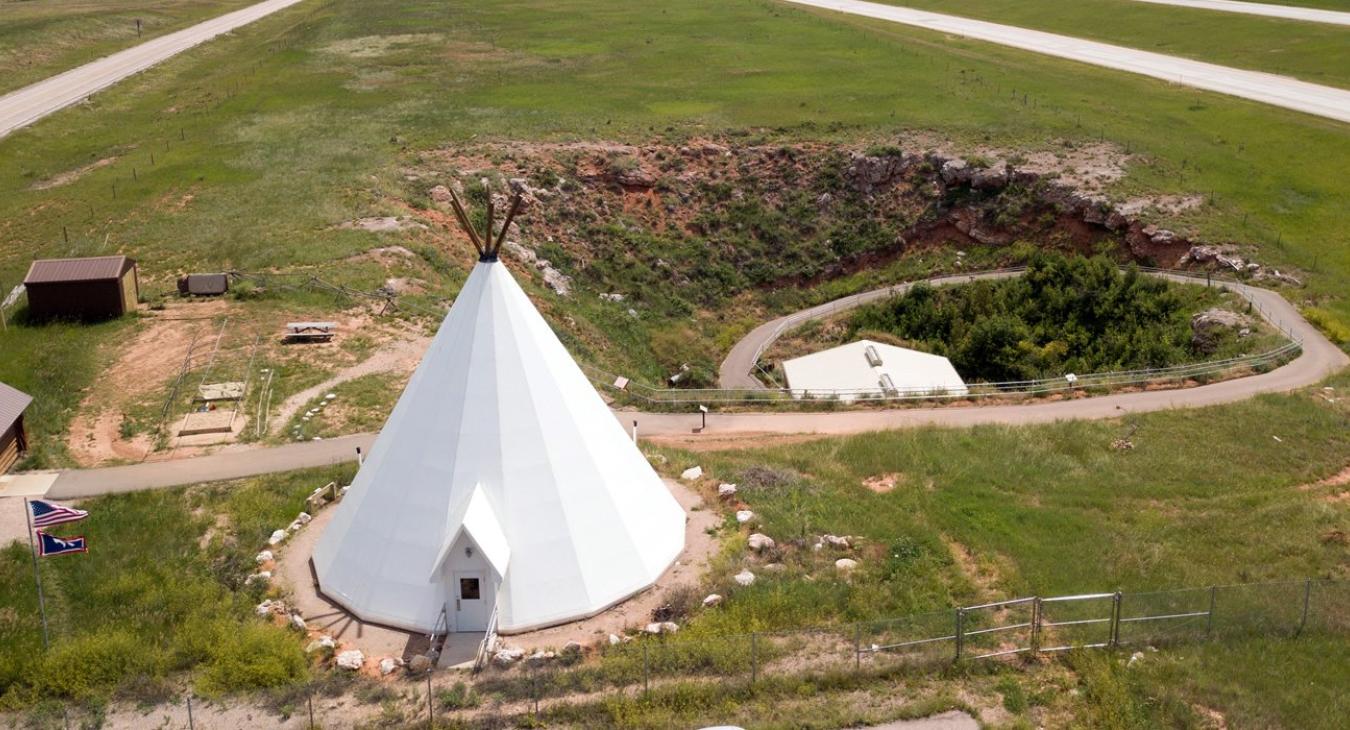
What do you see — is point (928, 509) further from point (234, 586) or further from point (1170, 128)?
point (1170, 128)

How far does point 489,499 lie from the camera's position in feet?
70.3

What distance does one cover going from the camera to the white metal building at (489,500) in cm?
2116

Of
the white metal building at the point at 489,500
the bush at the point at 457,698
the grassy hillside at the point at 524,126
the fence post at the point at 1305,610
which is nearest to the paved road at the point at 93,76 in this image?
the grassy hillside at the point at 524,126

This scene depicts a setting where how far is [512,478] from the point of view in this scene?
21625mm

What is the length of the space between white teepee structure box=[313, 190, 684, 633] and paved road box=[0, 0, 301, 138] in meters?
63.4

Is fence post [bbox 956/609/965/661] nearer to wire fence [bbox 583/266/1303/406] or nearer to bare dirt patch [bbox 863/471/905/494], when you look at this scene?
bare dirt patch [bbox 863/471/905/494]

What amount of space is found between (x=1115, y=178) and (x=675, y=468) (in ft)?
137

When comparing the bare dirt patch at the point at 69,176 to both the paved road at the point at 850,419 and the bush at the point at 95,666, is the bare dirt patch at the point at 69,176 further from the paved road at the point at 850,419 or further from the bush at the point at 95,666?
the bush at the point at 95,666

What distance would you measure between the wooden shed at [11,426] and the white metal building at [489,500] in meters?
12.7

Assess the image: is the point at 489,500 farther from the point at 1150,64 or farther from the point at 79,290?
the point at 1150,64

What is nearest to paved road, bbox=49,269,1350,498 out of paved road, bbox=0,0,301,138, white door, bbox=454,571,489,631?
white door, bbox=454,571,489,631

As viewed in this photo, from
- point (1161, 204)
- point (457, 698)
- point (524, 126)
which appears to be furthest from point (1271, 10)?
point (457, 698)

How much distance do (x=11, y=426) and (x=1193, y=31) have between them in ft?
348

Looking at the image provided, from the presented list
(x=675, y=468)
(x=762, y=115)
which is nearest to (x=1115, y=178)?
(x=762, y=115)
